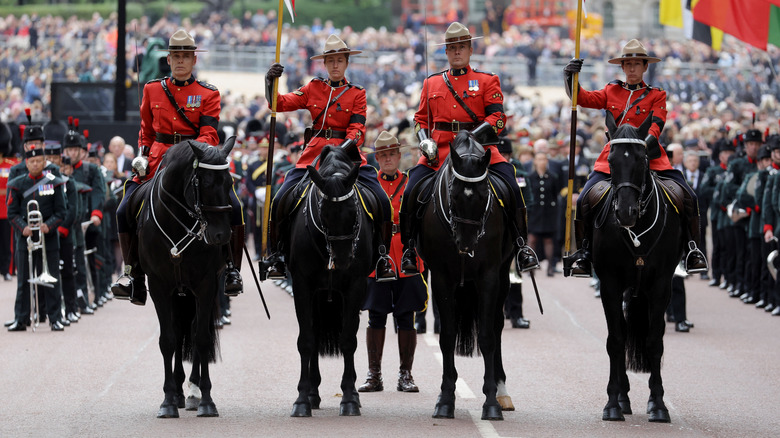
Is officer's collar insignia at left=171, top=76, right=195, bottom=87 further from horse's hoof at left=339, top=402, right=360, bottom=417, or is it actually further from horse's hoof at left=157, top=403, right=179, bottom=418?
horse's hoof at left=339, top=402, right=360, bottom=417

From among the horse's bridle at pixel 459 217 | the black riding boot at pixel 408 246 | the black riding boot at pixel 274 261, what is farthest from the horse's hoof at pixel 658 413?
the black riding boot at pixel 274 261

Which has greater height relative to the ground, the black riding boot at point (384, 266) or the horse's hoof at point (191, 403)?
the black riding boot at point (384, 266)

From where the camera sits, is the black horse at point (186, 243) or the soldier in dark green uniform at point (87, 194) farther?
the soldier in dark green uniform at point (87, 194)

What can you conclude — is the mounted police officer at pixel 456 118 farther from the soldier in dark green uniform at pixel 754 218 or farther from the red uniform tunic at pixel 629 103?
the soldier in dark green uniform at pixel 754 218

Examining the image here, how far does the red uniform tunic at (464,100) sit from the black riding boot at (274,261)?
1.36 m

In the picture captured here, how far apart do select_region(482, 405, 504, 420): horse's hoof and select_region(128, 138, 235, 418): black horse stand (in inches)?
82.3

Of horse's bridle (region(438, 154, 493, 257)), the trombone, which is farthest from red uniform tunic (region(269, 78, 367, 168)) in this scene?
the trombone

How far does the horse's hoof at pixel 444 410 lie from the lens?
431 inches

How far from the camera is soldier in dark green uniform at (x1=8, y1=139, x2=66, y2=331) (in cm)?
1728

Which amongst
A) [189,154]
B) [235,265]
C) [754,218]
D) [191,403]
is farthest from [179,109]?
[754,218]

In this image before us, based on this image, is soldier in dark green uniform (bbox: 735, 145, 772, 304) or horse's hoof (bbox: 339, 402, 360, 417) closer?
horse's hoof (bbox: 339, 402, 360, 417)

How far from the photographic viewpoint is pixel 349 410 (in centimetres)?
1108

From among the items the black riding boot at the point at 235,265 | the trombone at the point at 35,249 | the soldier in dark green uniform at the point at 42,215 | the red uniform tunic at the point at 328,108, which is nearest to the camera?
the black riding boot at the point at 235,265

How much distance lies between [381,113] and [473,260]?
90.9 ft
